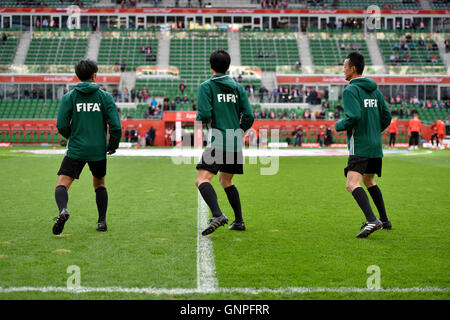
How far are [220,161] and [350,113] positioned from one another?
1712mm

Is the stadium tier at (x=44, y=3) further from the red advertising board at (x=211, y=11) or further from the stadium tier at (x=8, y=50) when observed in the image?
the stadium tier at (x=8, y=50)

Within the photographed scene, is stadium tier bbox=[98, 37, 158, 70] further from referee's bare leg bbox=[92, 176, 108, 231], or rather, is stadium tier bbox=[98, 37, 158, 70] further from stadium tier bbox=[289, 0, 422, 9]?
referee's bare leg bbox=[92, 176, 108, 231]

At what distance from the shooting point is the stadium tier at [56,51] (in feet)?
168

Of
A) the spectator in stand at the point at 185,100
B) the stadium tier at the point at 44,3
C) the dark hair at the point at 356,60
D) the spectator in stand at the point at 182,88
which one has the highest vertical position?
the stadium tier at the point at 44,3

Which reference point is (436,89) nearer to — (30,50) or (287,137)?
(287,137)

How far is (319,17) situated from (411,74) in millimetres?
15560

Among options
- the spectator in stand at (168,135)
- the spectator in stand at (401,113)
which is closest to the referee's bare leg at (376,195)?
the spectator in stand at (168,135)

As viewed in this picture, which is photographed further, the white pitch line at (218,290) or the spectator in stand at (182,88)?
the spectator in stand at (182,88)

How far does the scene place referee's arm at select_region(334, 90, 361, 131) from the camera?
6551 mm

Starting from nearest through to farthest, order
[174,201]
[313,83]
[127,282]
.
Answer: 1. [127,282]
2. [174,201]
3. [313,83]

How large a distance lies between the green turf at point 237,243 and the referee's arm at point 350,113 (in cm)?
138

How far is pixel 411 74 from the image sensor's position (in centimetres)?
4828

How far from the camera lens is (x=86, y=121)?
6.70 m

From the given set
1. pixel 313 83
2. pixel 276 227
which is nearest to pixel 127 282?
pixel 276 227
